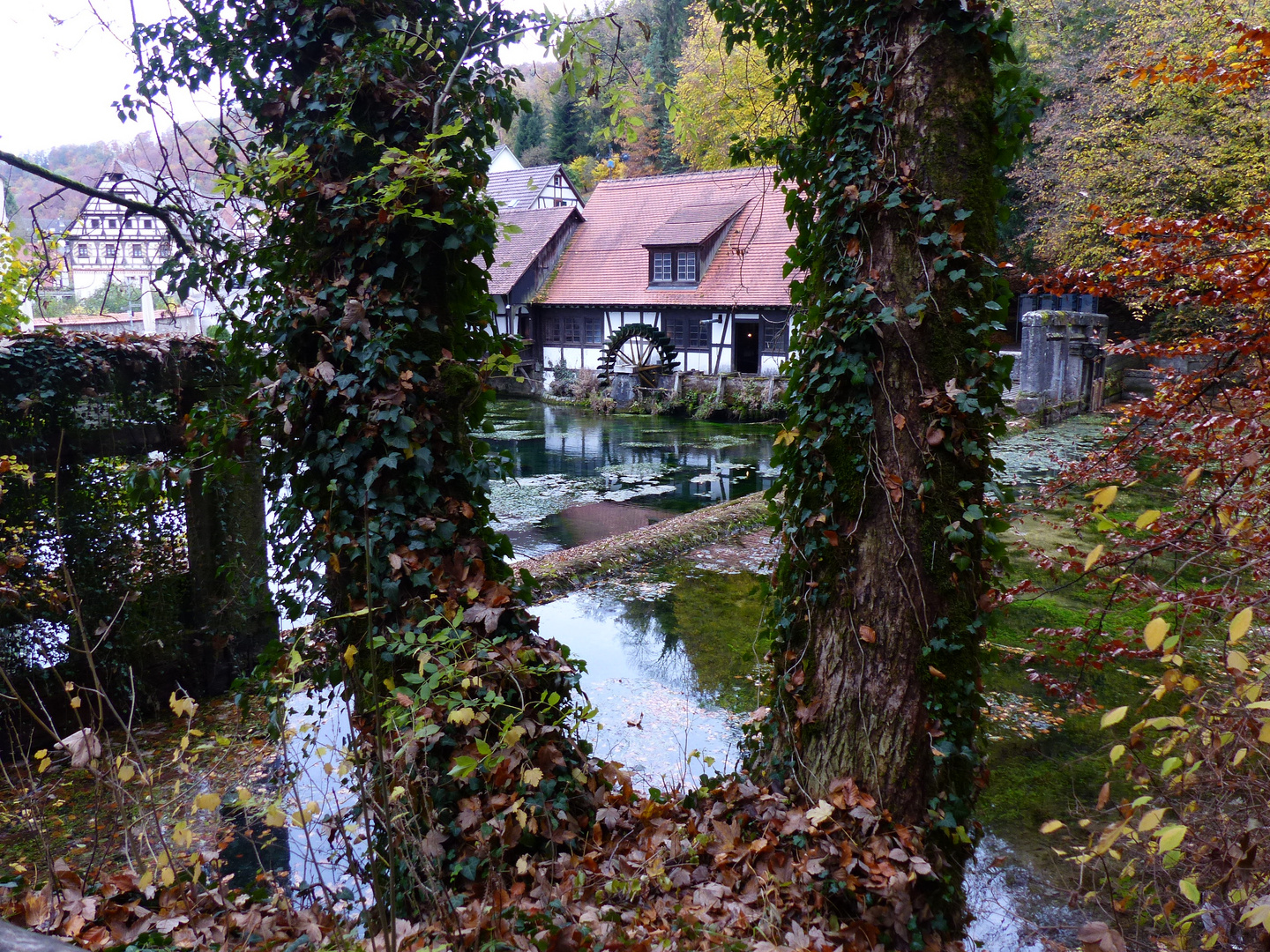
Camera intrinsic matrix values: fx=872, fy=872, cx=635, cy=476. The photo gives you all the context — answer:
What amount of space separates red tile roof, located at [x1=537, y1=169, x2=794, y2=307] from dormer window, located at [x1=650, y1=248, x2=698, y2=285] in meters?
0.30

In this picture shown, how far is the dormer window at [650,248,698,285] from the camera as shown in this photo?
1029 inches

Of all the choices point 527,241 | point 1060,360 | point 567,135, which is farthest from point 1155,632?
point 567,135

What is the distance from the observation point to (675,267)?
26391 millimetres

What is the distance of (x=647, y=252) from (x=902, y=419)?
82.0 feet

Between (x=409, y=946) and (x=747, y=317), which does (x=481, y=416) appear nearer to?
(x=409, y=946)

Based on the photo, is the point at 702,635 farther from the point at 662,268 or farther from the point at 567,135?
the point at 567,135

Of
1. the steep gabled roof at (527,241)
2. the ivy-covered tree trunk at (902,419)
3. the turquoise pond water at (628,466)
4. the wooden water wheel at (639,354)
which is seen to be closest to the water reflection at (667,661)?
the ivy-covered tree trunk at (902,419)

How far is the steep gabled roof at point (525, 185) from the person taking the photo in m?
31.9

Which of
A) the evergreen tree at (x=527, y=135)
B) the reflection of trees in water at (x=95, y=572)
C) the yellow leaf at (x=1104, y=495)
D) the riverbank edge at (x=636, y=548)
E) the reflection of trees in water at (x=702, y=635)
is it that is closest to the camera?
the yellow leaf at (x=1104, y=495)

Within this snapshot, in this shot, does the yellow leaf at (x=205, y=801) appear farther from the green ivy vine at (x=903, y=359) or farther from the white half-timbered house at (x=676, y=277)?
the white half-timbered house at (x=676, y=277)

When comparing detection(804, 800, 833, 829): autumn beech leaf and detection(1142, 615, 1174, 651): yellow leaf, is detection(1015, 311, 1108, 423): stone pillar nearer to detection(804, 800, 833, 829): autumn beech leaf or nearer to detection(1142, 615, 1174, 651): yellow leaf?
detection(804, 800, 833, 829): autumn beech leaf

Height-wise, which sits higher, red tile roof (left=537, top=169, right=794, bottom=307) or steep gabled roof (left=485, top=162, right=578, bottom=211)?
steep gabled roof (left=485, top=162, right=578, bottom=211)

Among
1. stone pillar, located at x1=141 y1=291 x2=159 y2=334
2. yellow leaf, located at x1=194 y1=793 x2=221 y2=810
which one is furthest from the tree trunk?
stone pillar, located at x1=141 y1=291 x2=159 y2=334

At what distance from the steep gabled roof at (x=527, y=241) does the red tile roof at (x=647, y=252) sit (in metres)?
0.77
